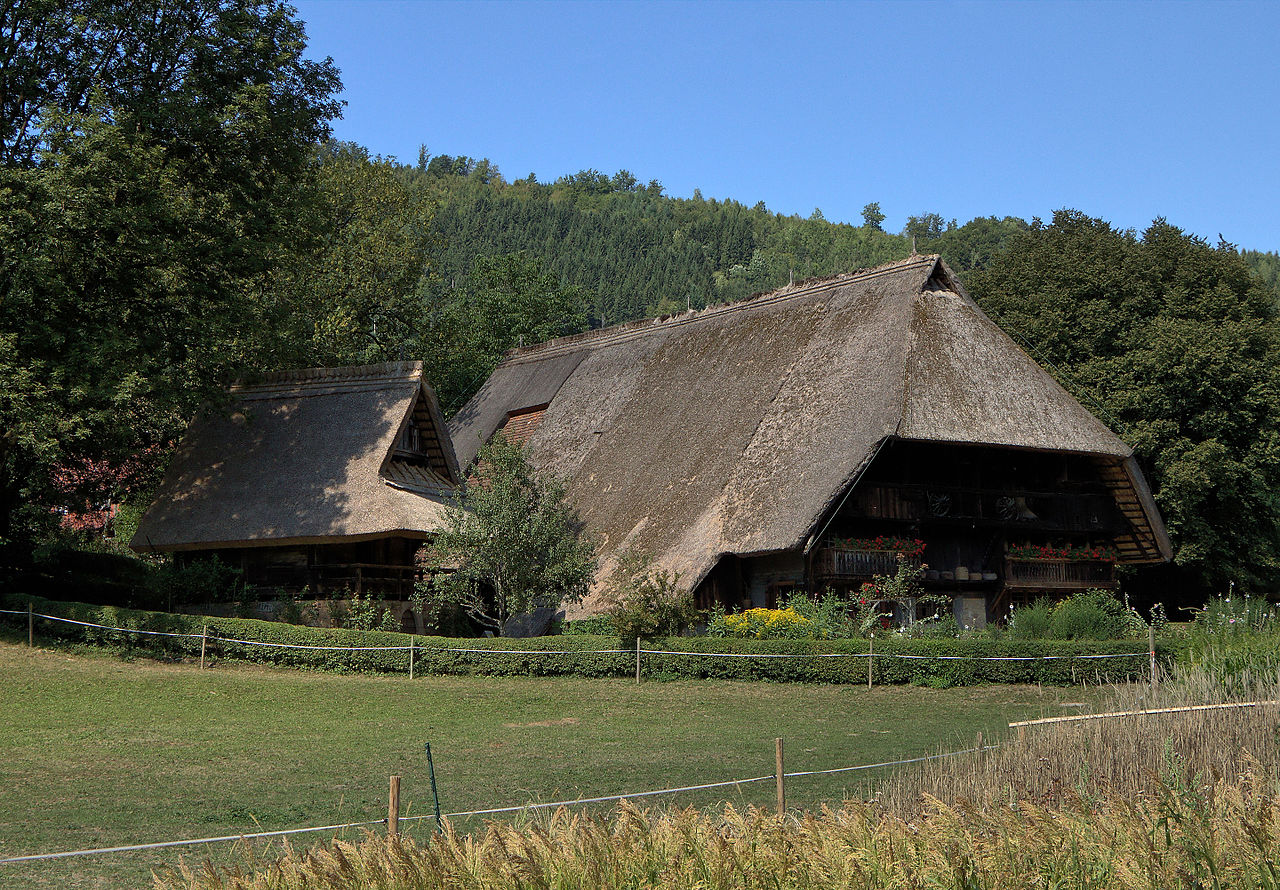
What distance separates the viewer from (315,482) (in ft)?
100

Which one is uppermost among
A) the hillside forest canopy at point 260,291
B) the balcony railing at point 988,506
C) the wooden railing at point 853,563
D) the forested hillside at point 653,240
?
the forested hillside at point 653,240

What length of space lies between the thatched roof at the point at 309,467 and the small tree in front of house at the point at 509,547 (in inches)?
56.8

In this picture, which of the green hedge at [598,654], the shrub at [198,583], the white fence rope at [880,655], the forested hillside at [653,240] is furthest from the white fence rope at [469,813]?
the forested hillside at [653,240]

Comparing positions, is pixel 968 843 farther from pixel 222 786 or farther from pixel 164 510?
pixel 164 510

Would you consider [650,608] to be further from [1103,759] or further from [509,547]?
[1103,759]

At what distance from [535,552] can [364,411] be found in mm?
6845

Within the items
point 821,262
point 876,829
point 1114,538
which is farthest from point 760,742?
point 821,262

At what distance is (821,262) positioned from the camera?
122000 millimetres

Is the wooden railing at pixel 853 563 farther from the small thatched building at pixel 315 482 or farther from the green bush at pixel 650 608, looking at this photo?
the small thatched building at pixel 315 482

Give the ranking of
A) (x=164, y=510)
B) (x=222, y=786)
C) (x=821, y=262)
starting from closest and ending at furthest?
1. (x=222, y=786)
2. (x=164, y=510)
3. (x=821, y=262)

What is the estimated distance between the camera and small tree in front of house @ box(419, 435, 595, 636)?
28.5 m

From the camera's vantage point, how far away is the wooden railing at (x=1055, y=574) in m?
32.2

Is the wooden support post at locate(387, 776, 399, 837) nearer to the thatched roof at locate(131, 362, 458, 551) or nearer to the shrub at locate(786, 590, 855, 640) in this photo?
the shrub at locate(786, 590, 855, 640)

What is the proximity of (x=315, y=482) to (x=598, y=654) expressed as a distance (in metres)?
9.26
